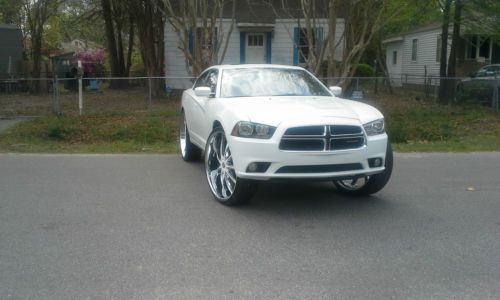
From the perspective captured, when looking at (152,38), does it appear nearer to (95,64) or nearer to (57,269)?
(95,64)

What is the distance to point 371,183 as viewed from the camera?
6.81m

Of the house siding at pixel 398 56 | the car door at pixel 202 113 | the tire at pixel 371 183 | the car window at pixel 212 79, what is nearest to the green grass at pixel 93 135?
the car door at pixel 202 113

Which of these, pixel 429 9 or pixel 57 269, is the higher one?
pixel 429 9

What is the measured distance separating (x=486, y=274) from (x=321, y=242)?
4.78 ft

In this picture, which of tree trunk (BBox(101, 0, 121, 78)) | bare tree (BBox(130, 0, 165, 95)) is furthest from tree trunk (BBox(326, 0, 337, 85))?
tree trunk (BBox(101, 0, 121, 78))

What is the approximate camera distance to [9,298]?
13.5ft

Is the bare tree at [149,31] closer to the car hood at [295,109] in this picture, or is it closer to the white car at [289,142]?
the white car at [289,142]

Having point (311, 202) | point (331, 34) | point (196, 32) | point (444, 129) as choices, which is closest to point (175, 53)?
point (196, 32)

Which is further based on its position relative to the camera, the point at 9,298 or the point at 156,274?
the point at 156,274

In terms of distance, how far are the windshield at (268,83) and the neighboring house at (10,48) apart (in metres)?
22.0

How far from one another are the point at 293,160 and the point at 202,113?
7.92ft

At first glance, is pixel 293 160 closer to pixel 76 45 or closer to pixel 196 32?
pixel 196 32

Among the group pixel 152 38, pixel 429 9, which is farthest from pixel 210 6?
pixel 429 9

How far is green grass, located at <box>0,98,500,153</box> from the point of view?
37.0 feet
